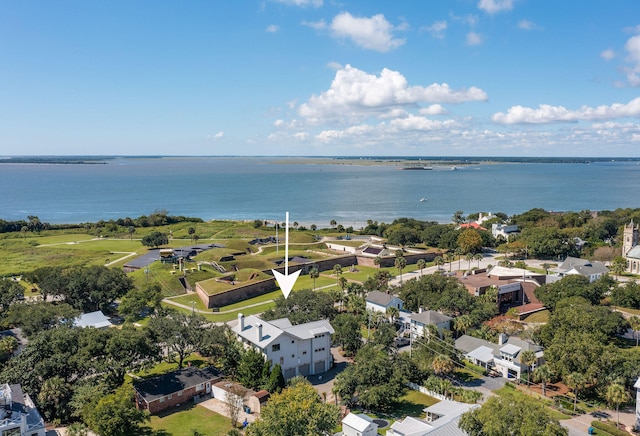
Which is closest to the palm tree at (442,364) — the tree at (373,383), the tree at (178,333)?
the tree at (373,383)

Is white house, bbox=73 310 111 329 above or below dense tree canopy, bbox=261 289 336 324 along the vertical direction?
below

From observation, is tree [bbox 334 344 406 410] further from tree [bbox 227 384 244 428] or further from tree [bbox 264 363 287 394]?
tree [bbox 227 384 244 428]

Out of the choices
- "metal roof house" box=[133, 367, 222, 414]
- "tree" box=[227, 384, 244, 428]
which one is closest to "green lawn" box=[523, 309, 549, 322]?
"tree" box=[227, 384, 244, 428]

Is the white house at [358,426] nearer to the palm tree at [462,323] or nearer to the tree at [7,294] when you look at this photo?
the palm tree at [462,323]

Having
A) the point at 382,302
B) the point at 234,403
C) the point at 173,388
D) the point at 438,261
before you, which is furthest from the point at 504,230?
the point at 173,388

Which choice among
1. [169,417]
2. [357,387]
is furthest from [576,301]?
[169,417]
